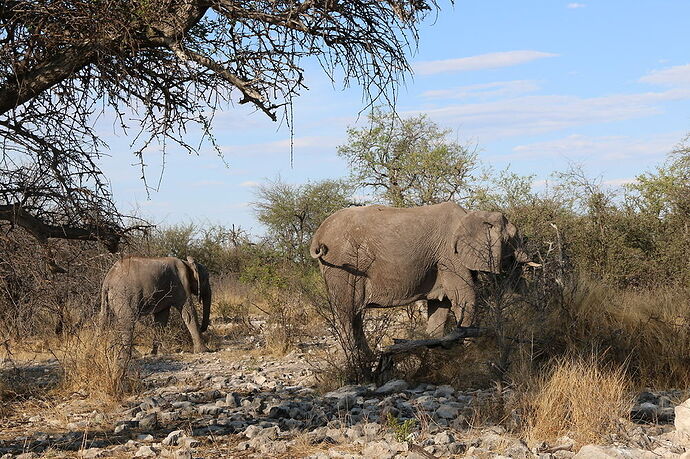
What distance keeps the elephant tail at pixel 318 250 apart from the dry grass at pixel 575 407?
14.9 ft

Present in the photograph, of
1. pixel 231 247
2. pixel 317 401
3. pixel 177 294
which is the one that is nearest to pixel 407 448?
pixel 317 401

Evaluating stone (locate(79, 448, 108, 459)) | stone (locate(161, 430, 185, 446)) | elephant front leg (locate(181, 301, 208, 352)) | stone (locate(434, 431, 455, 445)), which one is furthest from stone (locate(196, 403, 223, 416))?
elephant front leg (locate(181, 301, 208, 352))

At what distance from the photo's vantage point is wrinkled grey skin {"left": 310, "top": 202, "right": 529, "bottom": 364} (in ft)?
37.2

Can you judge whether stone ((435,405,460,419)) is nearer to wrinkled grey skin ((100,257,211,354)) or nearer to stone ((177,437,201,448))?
stone ((177,437,201,448))

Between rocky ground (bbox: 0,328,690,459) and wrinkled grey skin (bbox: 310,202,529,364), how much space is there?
168 centimetres

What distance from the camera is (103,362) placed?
31.9 feet

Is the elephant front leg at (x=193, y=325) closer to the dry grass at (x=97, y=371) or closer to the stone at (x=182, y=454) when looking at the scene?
the dry grass at (x=97, y=371)

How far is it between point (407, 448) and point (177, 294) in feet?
28.8

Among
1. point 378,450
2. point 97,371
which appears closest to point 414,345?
point 378,450

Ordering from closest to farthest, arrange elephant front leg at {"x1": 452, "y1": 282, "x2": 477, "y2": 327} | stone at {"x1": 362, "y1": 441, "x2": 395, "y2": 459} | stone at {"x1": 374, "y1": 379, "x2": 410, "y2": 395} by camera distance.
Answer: stone at {"x1": 362, "y1": 441, "x2": 395, "y2": 459}
stone at {"x1": 374, "y1": 379, "x2": 410, "y2": 395}
elephant front leg at {"x1": 452, "y1": 282, "x2": 477, "y2": 327}

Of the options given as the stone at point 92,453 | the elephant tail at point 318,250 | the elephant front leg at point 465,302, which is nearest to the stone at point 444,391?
the elephant front leg at point 465,302

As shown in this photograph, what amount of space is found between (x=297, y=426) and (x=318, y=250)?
418cm

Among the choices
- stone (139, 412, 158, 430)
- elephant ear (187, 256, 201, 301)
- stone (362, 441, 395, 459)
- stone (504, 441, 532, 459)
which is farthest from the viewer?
elephant ear (187, 256, 201, 301)

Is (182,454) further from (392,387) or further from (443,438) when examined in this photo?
(392,387)
